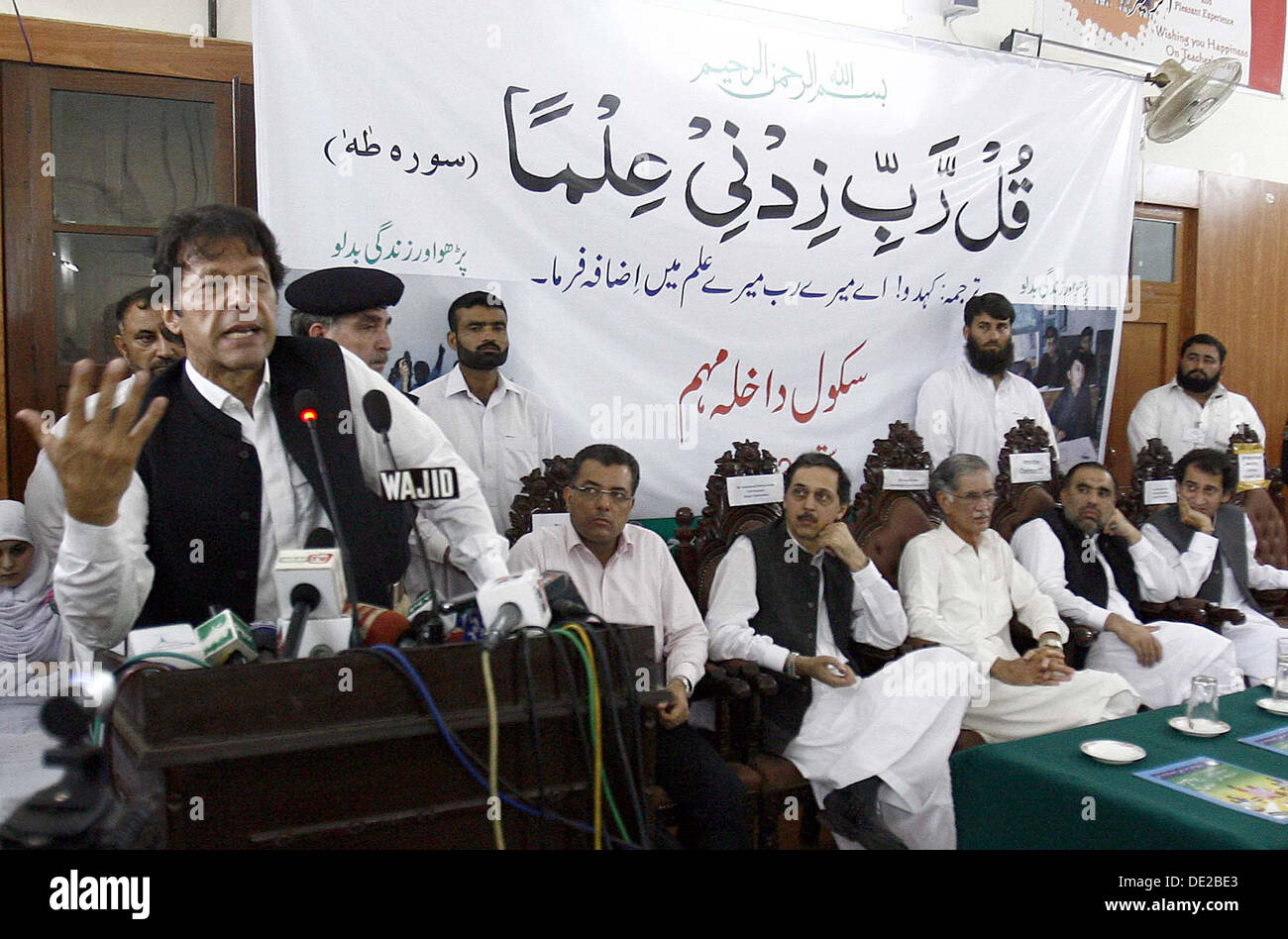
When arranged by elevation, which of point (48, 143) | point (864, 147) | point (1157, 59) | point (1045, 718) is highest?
point (1157, 59)

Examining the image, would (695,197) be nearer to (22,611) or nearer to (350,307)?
(350,307)

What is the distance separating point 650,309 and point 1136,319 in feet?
9.64

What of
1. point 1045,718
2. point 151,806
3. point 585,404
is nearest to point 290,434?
point 151,806

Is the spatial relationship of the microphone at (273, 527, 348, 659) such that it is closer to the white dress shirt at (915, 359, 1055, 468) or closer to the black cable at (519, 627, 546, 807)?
the black cable at (519, 627, 546, 807)

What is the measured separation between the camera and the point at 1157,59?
15.3 feet

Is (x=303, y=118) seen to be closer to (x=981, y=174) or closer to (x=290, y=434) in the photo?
(x=290, y=434)

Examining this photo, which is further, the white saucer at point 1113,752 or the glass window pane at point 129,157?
the glass window pane at point 129,157

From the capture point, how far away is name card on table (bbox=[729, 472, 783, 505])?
10.1 ft

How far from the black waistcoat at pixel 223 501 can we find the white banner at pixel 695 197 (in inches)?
46.4

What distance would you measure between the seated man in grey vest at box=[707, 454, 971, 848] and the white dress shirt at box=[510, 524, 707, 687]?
0.46ft

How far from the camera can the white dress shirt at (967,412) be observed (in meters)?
3.76

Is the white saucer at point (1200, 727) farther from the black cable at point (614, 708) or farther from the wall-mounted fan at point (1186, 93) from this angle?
the wall-mounted fan at point (1186, 93)

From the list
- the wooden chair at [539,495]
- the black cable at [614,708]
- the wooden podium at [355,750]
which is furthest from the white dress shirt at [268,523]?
the wooden chair at [539,495]

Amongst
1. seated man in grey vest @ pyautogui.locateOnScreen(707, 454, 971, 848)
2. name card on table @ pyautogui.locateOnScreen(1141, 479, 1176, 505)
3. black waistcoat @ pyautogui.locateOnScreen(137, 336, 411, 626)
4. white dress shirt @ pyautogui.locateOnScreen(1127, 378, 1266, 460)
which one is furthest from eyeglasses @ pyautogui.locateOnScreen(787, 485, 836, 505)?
white dress shirt @ pyautogui.locateOnScreen(1127, 378, 1266, 460)
